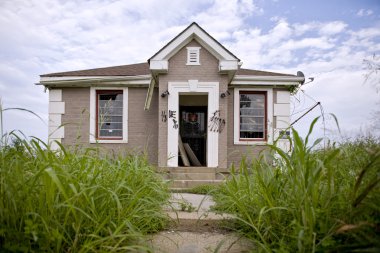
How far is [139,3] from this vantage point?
6.63 meters

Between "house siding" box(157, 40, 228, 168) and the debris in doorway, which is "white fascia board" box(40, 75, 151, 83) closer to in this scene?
"house siding" box(157, 40, 228, 168)

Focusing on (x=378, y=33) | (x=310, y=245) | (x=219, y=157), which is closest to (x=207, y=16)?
(x=219, y=157)

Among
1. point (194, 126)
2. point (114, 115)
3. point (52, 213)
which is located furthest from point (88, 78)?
point (52, 213)

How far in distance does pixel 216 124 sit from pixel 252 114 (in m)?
2.00

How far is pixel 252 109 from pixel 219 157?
2.46 metres

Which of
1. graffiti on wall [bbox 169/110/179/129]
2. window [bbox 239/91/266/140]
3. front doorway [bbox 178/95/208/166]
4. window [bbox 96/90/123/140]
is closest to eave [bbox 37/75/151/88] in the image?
window [bbox 96/90/123/140]

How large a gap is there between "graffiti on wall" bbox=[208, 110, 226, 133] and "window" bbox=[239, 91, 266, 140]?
1601 mm

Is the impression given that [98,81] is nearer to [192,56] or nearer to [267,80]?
[192,56]

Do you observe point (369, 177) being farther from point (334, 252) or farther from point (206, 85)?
point (206, 85)

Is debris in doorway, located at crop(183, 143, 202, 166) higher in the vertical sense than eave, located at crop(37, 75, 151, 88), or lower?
lower

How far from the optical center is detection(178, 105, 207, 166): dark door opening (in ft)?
33.5

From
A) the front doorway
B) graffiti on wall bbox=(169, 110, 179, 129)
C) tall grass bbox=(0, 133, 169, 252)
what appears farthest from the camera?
the front doorway

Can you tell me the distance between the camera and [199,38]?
293 inches

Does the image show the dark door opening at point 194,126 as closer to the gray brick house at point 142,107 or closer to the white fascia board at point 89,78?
the gray brick house at point 142,107
